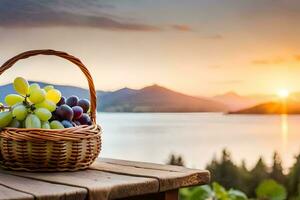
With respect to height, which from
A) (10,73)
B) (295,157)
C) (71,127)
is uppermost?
(10,73)

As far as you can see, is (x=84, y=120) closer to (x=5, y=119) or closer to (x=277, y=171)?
(x=5, y=119)

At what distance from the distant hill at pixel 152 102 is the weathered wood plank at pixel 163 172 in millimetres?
1223

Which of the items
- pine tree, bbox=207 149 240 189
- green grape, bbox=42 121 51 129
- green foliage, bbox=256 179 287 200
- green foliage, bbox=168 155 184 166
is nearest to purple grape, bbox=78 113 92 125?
green grape, bbox=42 121 51 129

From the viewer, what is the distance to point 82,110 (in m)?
1.54

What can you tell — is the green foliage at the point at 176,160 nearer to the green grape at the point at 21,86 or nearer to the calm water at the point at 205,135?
the calm water at the point at 205,135

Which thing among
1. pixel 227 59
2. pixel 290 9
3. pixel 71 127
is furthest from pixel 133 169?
pixel 290 9

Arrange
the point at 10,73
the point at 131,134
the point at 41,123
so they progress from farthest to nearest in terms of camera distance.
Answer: the point at 131,134 < the point at 10,73 < the point at 41,123

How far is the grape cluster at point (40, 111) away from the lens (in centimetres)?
144

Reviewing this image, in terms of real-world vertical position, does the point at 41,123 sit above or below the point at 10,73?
below

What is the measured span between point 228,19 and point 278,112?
1.90ft

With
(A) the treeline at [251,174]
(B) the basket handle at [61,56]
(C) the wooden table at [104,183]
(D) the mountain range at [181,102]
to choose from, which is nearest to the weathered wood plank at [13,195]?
(C) the wooden table at [104,183]

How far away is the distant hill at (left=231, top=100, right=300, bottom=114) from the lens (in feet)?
9.75

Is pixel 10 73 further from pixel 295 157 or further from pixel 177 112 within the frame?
pixel 295 157

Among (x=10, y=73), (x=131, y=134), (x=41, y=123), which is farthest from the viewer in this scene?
(x=131, y=134)
